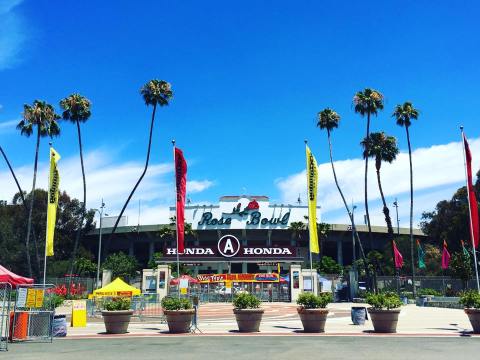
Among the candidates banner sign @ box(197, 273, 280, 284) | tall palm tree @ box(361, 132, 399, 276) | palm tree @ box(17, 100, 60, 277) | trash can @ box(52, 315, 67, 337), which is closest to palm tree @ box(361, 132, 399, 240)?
tall palm tree @ box(361, 132, 399, 276)

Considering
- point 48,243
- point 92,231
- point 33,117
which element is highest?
point 33,117

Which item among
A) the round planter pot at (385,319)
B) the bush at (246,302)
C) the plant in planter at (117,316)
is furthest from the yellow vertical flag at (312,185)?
the plant in planter at (117,316)

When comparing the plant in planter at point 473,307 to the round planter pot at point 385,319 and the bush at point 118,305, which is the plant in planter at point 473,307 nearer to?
the round planter pot at point 385,319

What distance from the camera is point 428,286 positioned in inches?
2242

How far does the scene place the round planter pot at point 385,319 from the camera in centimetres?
1892

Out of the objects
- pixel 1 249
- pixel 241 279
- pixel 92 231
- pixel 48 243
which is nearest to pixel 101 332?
pixel 48 243

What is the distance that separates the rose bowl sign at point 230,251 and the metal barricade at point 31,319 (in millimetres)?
45756

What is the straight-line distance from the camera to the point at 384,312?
18.9 metres

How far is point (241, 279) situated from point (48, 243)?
112 ft

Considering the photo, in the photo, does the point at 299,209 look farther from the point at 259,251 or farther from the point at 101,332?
the point at 101,332

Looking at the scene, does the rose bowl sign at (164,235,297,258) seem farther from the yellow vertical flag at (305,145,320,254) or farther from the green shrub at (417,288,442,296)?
the yellow vertical flag at (305,145,320,254)

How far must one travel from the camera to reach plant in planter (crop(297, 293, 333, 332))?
752 inches

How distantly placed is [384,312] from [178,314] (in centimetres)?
794

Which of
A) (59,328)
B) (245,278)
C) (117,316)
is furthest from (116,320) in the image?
(245,278)
